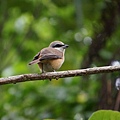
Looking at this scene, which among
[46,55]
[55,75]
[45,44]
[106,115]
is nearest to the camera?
[106,115]

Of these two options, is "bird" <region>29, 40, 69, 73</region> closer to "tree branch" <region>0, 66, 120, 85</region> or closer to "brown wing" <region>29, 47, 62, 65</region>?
"brown wing" <region>29, 47, 62, 65</region>

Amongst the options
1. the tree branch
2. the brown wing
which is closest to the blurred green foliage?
the brown wing

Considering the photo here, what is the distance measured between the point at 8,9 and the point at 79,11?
137 cm

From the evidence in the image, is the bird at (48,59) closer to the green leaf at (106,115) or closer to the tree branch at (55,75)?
the tree branch at (55,75)

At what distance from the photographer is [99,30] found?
12.5 feet

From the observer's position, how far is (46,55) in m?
2.71

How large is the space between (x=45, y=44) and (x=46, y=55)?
2425 millimetres

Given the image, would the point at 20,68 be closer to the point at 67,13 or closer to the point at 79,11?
the point at 67,13

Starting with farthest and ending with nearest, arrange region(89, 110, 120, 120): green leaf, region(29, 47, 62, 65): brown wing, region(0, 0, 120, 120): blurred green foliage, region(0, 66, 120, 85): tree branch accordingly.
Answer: region(0, 0, 120, 120): blurred green foliage, region(29, 47, 62, 65): brown wing, region(0, 66, 120, 85): tree branch, region(89, 110, 120, 120): green leaf

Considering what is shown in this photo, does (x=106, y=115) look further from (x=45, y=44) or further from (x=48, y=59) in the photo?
(x=45, y=44)

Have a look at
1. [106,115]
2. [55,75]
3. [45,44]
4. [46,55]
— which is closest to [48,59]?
[46,55]

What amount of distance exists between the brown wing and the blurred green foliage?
518 millimetres

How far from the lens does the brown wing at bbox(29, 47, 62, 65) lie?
265 cm

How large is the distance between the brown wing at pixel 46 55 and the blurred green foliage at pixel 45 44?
0.52 meters
